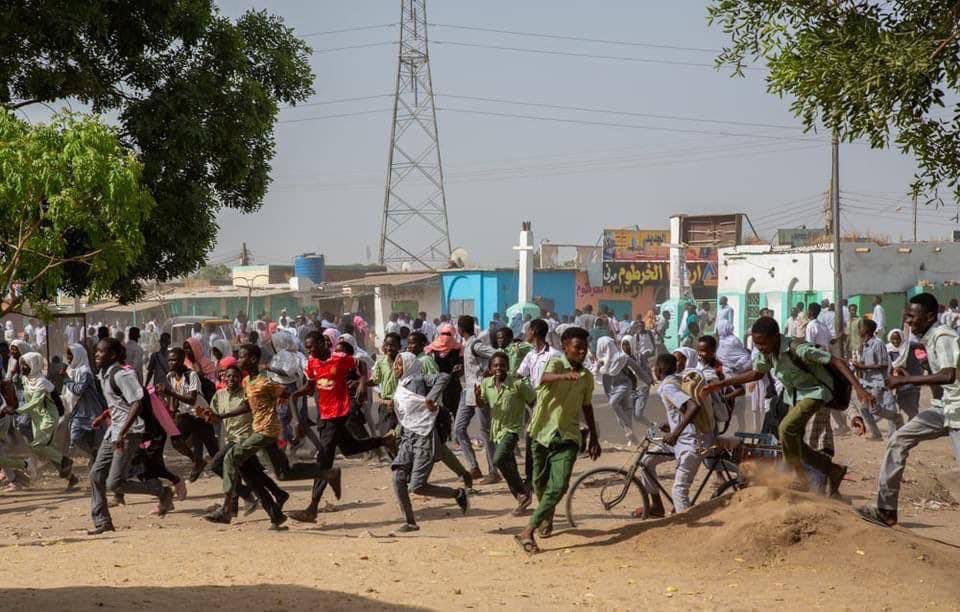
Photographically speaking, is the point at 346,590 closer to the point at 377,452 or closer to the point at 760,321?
the point at 760,321

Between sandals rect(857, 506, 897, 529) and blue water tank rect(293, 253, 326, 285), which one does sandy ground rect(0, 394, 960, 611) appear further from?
blue water tank rect(293, 253, 326, 285)

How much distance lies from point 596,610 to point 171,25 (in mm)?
10314

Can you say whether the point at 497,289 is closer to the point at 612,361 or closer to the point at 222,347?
the point at 222,347

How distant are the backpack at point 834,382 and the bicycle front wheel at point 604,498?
5.56 feet

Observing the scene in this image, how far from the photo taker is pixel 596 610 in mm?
7047

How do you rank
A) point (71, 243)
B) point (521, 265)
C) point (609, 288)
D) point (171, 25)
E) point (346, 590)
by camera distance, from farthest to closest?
point (609, 288) → point (521, 265) → point (171, 25) → point (71, 243) → point (346, 590)

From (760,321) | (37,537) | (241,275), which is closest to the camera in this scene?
(760,321)

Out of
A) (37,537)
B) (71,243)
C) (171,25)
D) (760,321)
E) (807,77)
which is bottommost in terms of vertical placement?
(37,537)

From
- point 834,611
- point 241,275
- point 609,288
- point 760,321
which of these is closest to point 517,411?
point 760,321

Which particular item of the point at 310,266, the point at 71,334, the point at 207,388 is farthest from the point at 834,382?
the point at 310,266

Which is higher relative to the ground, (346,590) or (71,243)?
(71,243)

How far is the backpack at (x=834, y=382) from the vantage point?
8953 mm

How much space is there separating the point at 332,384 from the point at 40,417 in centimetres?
414

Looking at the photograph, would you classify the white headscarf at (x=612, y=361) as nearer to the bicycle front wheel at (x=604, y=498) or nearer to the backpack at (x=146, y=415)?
the bicycle front wheel at (x=604, y=498)
